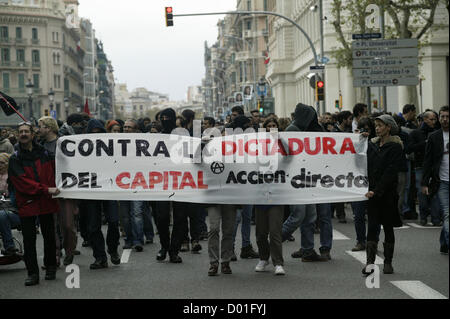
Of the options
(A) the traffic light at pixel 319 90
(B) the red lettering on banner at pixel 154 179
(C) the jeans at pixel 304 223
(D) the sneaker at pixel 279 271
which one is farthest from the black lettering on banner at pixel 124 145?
(A) the traffic light at pixel 319 90

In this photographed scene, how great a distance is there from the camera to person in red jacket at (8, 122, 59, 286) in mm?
9586

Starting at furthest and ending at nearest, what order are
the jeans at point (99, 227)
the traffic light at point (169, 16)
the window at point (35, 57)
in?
the window at point (35, 57)
the traffic light at point (169, 16)
the jeans at point (99, 227)

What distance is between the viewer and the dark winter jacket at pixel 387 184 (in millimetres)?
9703

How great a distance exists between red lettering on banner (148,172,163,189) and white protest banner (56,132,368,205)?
0.5 inches

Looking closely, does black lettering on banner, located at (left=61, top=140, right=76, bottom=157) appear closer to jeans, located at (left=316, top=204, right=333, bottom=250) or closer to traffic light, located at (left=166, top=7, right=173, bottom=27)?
jeans, located at (left=316, top=204, right=333, bottom=250)

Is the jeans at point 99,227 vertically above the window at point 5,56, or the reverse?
the window at point 5,56

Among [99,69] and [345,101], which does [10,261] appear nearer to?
[345,101]


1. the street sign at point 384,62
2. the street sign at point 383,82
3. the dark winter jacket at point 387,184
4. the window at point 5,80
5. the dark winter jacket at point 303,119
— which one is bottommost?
the dark winter jacket at point 387,184

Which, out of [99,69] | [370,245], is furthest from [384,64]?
[99,69]

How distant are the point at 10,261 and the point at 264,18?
106 metres

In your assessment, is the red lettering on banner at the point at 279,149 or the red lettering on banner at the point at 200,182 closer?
the red lettering on banner at the point at 279,149

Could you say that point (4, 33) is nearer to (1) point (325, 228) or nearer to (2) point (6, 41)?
(2) point (6, 41)

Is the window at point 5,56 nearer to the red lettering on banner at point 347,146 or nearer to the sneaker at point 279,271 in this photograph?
the red lettering on banner at point 347,146

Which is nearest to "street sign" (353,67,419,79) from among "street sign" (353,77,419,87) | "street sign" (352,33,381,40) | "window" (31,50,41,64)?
"street sign" (353,77,419,87)
